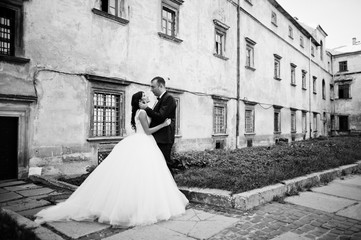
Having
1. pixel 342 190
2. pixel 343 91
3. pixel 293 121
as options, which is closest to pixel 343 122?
pixel 343 91

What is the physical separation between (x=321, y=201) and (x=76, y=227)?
406cm

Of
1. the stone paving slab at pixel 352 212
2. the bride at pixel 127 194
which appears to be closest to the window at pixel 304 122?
the stone paving slab at pixel 352 212

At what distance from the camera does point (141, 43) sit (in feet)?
30.6

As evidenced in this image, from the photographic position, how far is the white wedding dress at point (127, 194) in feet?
10.7

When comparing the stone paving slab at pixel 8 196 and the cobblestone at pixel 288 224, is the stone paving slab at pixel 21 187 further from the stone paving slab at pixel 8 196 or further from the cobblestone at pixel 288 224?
the cobblestone at pixel 288 224

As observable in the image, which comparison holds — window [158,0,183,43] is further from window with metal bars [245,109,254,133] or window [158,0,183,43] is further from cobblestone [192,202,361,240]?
cobblestone [192,202,361,240]

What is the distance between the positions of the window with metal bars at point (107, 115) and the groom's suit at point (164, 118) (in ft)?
14.2

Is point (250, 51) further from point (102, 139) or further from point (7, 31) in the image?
point (7, 31)

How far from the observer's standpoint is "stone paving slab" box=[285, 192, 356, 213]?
13.6 feet

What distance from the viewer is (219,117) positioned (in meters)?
13.3

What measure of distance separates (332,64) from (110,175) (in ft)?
119

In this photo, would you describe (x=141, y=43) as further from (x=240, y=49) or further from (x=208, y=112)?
(x=240, y=49)

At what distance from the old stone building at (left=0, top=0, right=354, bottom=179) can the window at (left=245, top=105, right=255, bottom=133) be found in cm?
6

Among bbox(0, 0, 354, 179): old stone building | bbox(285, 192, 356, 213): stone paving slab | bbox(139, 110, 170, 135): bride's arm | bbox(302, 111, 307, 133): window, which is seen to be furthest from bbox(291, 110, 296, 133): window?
bbox(139, 110, 170, 135): bride's arm
